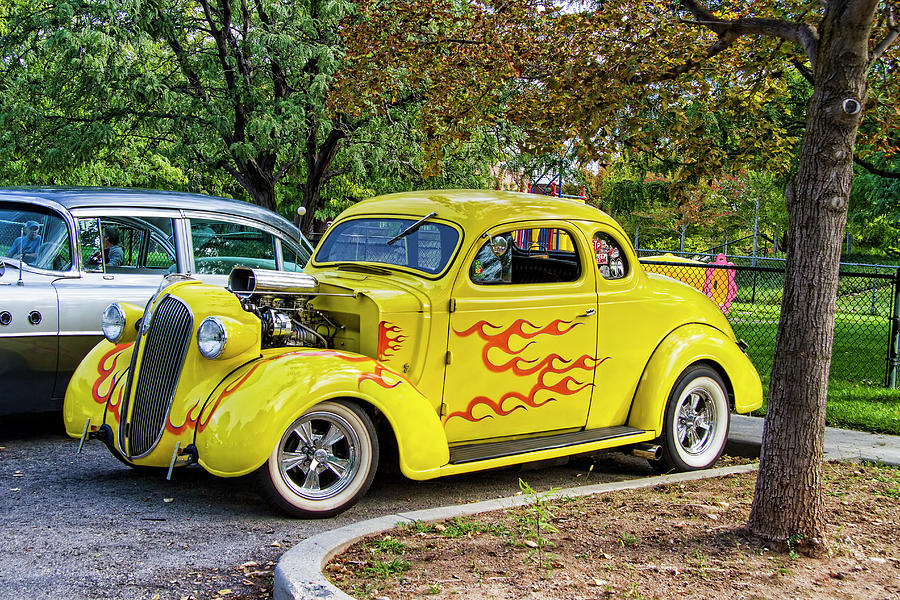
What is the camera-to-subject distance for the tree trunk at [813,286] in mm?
4215

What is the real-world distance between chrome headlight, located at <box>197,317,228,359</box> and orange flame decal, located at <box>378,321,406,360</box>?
0.97 metres

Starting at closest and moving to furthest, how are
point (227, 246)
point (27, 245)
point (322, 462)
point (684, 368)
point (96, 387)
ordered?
point (322, 462)
point (96, 387)
point (684, 368)
point (27, 245)
point (227, 246)

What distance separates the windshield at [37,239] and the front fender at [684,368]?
177 inches

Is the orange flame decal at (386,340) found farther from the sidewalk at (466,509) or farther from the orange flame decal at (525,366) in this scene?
the sidewalk at (466,509)

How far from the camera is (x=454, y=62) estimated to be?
7.20 meters

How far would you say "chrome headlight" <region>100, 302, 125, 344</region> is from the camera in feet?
19.2

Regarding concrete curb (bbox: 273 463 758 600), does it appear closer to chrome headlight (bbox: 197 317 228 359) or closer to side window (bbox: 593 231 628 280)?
chrome headlight (bbox: 197 317 228 359)

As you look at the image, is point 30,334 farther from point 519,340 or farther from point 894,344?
point 894,344

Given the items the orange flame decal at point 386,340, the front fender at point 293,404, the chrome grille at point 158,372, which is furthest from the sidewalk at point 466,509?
the chrome grille at point 158,372

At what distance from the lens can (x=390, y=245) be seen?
6.20m

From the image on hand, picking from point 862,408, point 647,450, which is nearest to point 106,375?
point 647,450

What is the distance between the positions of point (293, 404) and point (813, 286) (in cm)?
272

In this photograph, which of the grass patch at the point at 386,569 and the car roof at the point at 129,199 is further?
the car roof at the point at 129,199

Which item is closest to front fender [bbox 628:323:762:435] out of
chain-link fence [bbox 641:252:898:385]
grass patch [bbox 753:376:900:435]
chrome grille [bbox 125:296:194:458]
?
grass patch [bbox 753:376:900:435]
